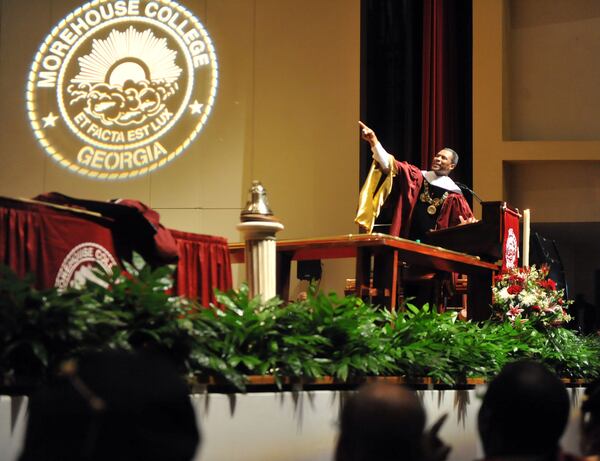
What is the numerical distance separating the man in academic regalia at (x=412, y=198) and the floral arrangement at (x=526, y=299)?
939 millimetres

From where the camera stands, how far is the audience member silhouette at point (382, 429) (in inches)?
64.9

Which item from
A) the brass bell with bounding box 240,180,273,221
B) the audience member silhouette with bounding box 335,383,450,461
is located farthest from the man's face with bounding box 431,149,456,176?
the audience member silhouette with bounding box 335,383,450,461

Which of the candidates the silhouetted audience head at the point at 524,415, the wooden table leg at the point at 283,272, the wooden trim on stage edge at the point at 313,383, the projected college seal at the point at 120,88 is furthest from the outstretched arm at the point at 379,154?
the silhouetted audience head at the point at 524,415

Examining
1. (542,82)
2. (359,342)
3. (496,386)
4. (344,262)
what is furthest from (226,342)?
(542,82)

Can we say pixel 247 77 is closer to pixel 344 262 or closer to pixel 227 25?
pixel 227 25

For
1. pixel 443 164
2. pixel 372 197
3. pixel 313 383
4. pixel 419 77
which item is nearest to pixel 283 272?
pixel 372 197

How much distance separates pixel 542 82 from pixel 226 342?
7.63 metres

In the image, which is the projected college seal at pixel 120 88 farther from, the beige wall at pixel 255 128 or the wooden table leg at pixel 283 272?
the wooden table leg at pixel 283 272

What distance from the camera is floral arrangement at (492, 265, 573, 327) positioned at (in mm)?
5930

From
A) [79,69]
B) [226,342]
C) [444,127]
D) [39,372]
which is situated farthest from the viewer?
[444,127]

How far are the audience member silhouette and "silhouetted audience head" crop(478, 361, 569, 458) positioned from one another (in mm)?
241

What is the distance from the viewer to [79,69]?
29.5 ft

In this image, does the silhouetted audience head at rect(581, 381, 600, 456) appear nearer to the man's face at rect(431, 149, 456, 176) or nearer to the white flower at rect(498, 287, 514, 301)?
the white flower at rect(498, 287, 514, 301)

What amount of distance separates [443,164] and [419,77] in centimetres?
276
